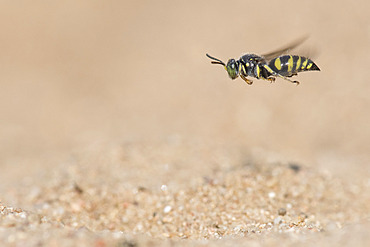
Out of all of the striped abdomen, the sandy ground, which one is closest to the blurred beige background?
the sandy ground

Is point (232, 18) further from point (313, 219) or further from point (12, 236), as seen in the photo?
point (12, 236)

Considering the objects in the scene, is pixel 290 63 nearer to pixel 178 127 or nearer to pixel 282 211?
pixel 282 211

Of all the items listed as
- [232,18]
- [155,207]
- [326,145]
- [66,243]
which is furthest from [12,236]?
[232,18]

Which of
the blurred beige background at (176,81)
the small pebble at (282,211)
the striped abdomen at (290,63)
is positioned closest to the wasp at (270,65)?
the striped abdomen at (290,63)

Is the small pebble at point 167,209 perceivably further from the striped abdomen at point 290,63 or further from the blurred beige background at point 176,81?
the blurred beige background at point 176,81

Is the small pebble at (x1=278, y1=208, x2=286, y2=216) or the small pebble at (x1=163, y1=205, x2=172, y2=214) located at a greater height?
the small pebble at (x1=163, y1=205, x2=172, y2=214)

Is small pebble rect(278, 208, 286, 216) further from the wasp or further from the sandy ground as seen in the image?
the wasp
